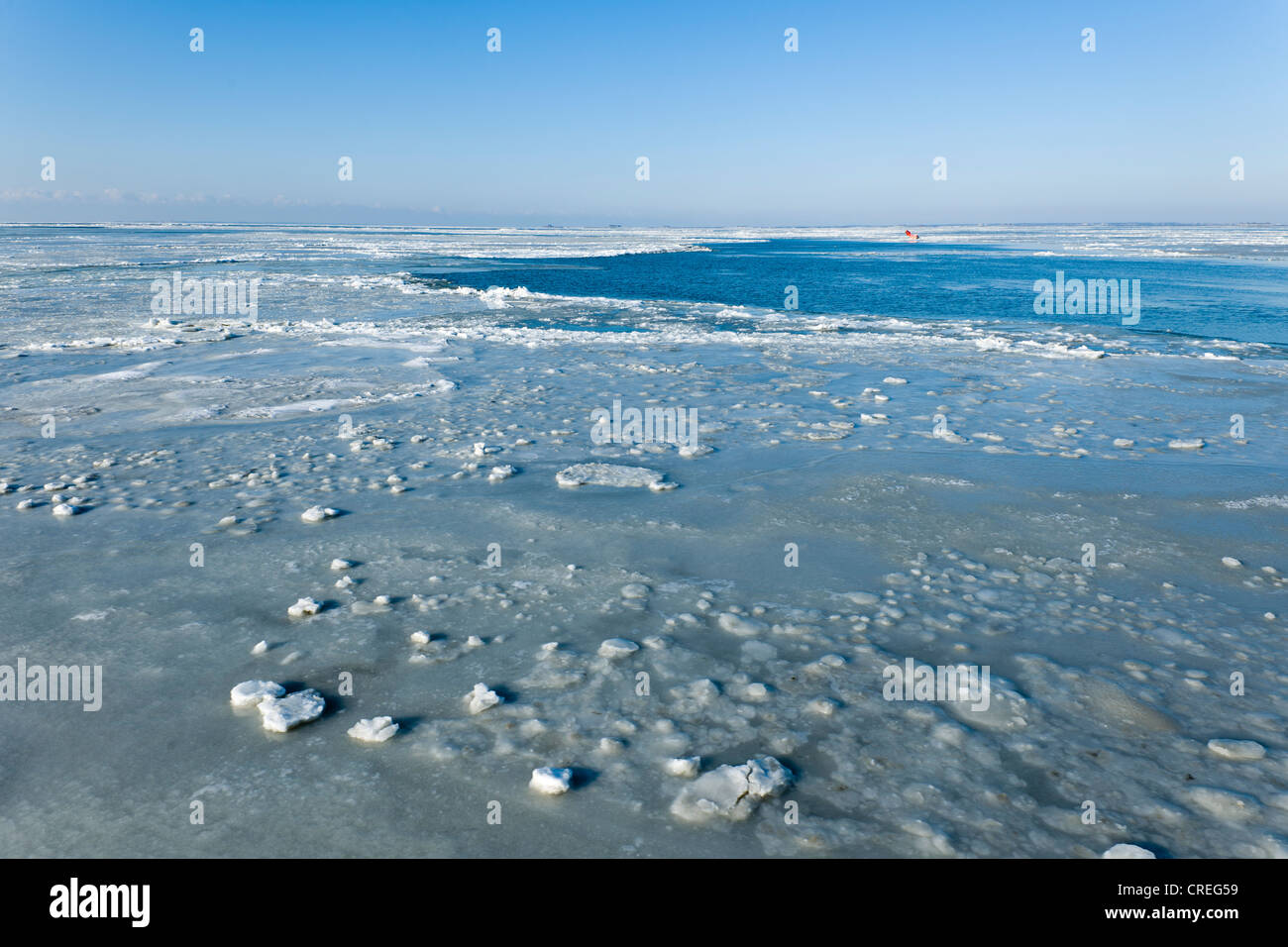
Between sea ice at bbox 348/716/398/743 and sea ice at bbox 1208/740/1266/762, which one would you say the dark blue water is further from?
sea ice at bbox 348/716/398/743

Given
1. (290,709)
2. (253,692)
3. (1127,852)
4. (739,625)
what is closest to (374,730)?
(290,709)

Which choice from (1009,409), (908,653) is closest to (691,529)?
(908,653)

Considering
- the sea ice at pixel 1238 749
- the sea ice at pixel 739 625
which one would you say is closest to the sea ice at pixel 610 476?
the sea ice at pixel 739 625

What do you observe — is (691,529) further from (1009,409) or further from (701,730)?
(1009,409)

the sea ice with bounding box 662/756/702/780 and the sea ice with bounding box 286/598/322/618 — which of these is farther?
the sea ice with bounding box 286/598/322/618

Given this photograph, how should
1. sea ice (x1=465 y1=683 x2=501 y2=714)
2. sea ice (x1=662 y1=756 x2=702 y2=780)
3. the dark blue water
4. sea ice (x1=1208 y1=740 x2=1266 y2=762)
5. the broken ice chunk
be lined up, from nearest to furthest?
the broken ice chunk, sea ice (x1=662 y1=756 x2=702 y2=780), sea ice (x1=1208 y1=740 x2=1266 y2=762), sea ice (x1=465 y1=683 x2=501 y2=714), the dark blue water

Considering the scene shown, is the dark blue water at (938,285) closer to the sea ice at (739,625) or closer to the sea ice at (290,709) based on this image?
the sea ice at (739,625)

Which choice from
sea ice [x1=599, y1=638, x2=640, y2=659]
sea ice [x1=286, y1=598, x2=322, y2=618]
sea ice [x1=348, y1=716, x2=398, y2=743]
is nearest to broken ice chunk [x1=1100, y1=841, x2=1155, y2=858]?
sea ice [x1=599, y1=638, x2=640, y2=659]
